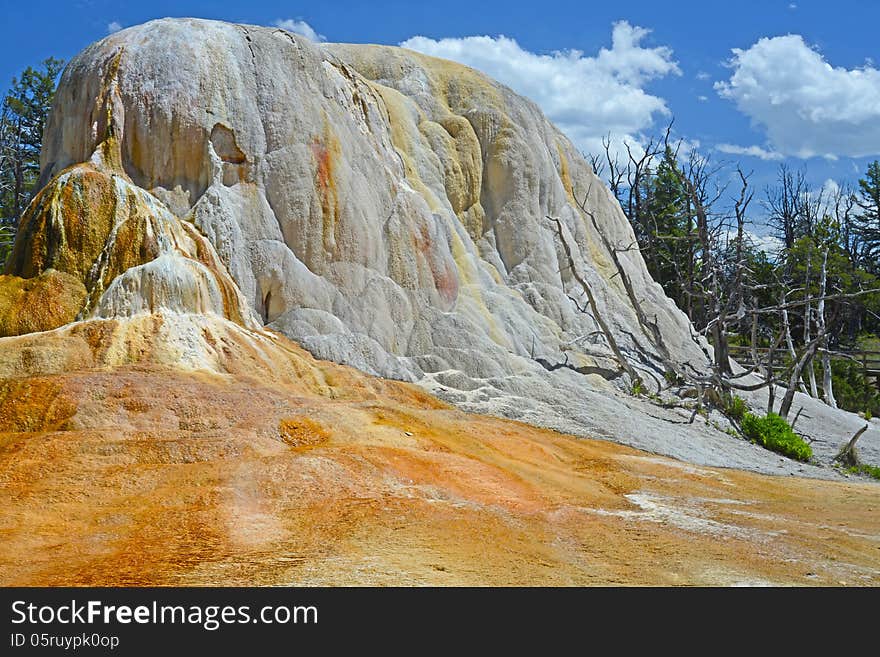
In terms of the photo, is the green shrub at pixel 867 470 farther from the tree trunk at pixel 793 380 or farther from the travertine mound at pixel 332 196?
the travertine mound at pixel 332 196

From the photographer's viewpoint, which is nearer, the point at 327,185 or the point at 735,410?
the point at 327,185

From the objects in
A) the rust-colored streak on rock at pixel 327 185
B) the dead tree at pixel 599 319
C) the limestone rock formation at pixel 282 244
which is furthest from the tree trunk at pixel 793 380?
the rust-colored streak on rock at pixel 327 185

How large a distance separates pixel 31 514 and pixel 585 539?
4.81 meters

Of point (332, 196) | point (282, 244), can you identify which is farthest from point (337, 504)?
point (332, 196)

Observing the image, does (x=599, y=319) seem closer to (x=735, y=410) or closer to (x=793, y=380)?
(x=735, y=410)

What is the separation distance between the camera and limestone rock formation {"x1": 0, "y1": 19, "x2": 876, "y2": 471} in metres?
12.0

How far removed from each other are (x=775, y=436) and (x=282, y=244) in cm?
1064

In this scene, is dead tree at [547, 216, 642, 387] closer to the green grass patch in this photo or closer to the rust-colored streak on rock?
the green grass patch

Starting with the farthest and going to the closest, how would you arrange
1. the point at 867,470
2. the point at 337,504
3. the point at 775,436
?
the point at 775,436, the point at 867,470, the point at 337,504

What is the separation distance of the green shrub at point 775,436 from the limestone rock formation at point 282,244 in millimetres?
851

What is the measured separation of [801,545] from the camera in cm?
780

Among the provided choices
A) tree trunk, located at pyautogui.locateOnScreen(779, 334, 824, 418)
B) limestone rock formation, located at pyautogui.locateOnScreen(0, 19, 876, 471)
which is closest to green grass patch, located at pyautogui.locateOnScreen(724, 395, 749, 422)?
tree trunk, located at pyautogui.locateOnScreen(779, 334, 824, 418)

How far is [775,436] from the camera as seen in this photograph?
17297 millimetres

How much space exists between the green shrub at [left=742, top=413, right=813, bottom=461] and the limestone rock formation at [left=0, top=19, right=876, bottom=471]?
851mm
